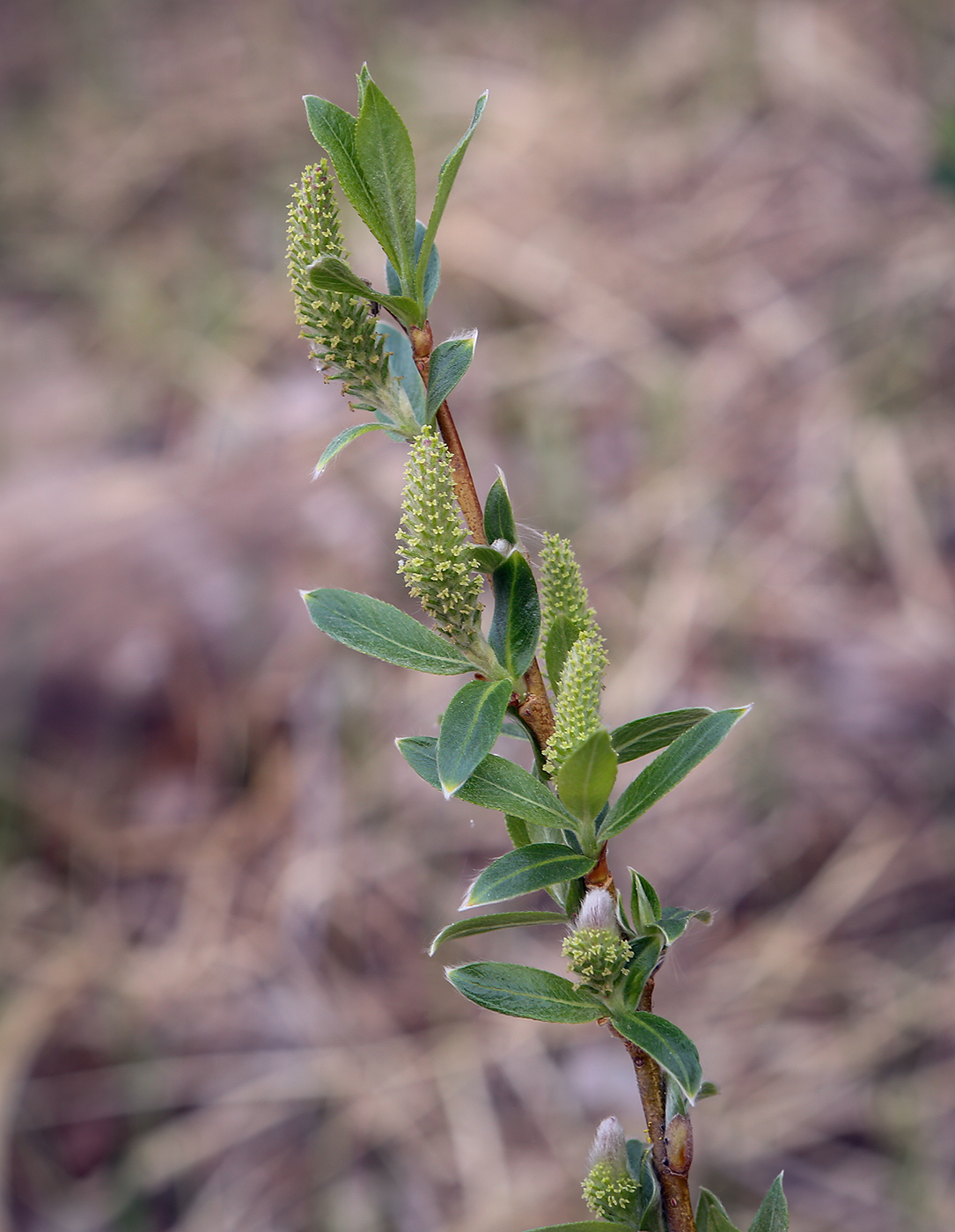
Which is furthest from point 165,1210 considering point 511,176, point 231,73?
point 231,73

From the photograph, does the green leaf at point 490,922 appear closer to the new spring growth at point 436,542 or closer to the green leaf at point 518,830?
the green leaf at point 518,830

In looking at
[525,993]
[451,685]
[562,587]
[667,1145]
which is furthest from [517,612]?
[451,685]

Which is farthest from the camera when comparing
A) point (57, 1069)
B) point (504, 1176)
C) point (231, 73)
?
point (231, 73)

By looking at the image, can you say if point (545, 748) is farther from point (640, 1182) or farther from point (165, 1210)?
point (165, 1210)

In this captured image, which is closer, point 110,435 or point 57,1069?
point 57,1069

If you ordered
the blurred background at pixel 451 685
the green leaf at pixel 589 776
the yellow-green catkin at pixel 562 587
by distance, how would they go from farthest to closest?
1. the blurred background at pixel 451 685
2. the yellow-green catkin at pixel 562 587
3. the green leaf at pixel 589 776

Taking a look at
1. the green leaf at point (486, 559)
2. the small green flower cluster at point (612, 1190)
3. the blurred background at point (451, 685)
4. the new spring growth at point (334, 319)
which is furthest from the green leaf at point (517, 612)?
the blurred background at point (451, 685)
